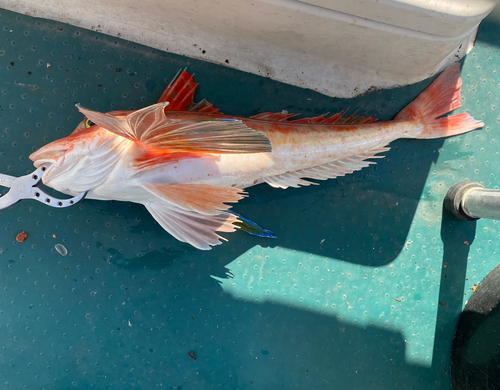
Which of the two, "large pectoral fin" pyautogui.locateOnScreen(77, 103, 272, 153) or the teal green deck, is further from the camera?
the teal green deck

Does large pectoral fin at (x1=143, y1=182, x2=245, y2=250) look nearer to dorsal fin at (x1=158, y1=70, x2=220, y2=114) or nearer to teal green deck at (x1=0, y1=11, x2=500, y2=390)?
teal green deck at (x1=0, y1=11, x2=500, y2=390)

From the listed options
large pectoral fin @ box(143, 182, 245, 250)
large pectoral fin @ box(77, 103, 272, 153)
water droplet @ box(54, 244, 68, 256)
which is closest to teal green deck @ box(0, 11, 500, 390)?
water droplet @ box(54, 244, 68, 256)

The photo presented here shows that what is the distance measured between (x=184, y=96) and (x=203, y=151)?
1.34 ft

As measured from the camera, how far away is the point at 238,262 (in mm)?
2039

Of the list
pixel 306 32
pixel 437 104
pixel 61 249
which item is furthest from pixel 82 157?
pixel 437 104

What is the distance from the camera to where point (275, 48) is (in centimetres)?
185

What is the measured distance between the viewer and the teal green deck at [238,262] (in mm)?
1889

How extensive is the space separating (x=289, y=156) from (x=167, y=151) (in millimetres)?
623

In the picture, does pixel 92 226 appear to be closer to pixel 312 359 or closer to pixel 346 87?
pixel 312 359

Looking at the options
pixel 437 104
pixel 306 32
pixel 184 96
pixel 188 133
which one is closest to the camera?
pixel 188 133

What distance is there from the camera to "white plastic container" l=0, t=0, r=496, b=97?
136 cm

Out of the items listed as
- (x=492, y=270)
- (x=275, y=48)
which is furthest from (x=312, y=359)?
(x=275, y=48)

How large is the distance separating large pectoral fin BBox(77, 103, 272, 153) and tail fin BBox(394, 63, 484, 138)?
3.39ft

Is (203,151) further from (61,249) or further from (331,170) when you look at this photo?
(61,249)
